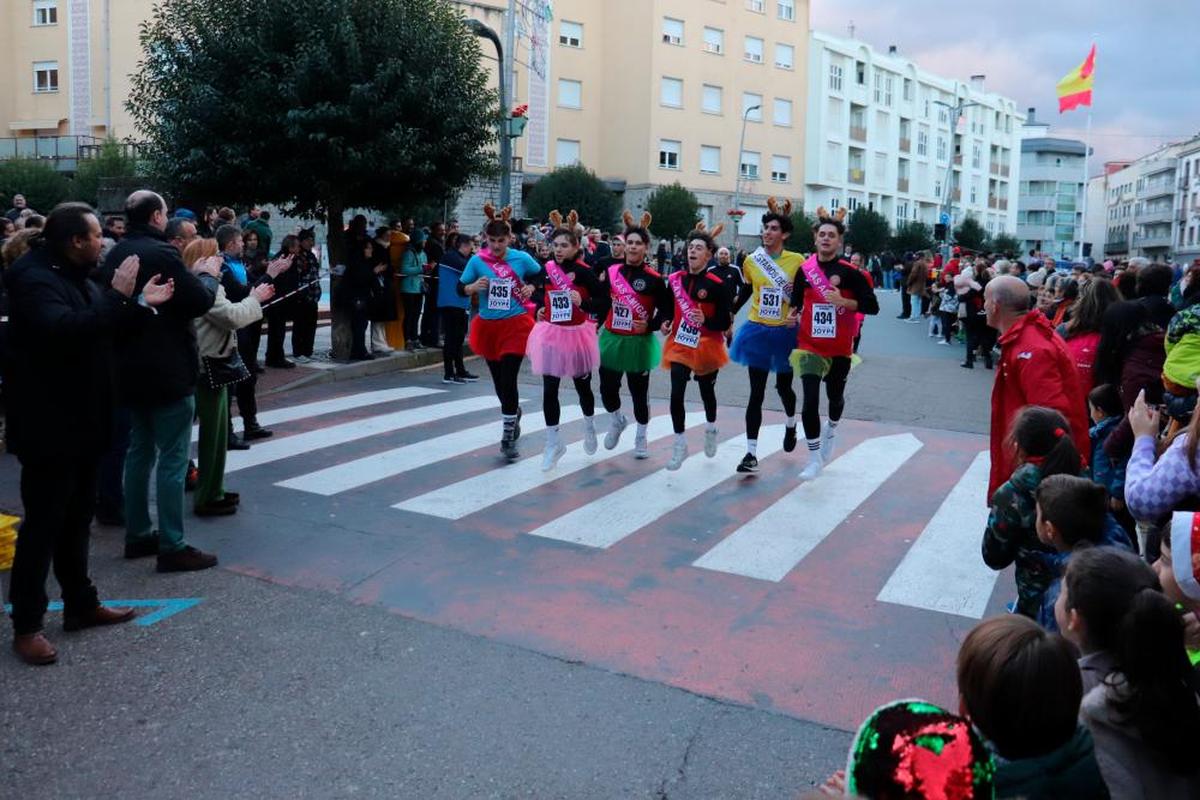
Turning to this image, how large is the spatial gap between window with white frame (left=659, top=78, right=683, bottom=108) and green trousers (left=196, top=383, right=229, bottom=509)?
1919 inches

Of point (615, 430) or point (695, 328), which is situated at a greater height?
point (695, 328)

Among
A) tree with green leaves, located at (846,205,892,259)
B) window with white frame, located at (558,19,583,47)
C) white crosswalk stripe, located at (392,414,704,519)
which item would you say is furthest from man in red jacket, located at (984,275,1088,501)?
tree with green leaves, located at (846,205,892,259)

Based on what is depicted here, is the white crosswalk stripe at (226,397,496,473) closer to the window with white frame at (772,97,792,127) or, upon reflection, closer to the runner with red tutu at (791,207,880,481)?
the runner with red tutu at (791,207,880,481)

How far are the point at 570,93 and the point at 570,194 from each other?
7.53 meters

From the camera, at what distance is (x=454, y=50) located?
14.1 meters

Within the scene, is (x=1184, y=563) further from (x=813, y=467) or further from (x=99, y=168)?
(x=99, y=168)

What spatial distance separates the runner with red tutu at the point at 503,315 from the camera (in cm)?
908

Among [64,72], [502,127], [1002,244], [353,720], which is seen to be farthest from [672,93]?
[353,720]

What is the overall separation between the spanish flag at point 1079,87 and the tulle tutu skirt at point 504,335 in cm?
3584

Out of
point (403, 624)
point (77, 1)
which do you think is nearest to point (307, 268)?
point (403, 624)

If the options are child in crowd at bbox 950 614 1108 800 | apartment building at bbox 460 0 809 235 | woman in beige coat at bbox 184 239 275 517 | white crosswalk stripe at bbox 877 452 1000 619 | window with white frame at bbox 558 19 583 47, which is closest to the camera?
child in crowd at bbox 950 614 1108 800

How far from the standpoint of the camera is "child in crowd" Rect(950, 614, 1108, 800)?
2.26 meters

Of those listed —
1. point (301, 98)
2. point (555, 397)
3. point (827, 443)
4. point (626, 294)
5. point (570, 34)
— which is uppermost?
point (570, 34)

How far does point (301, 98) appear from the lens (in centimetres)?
1291
